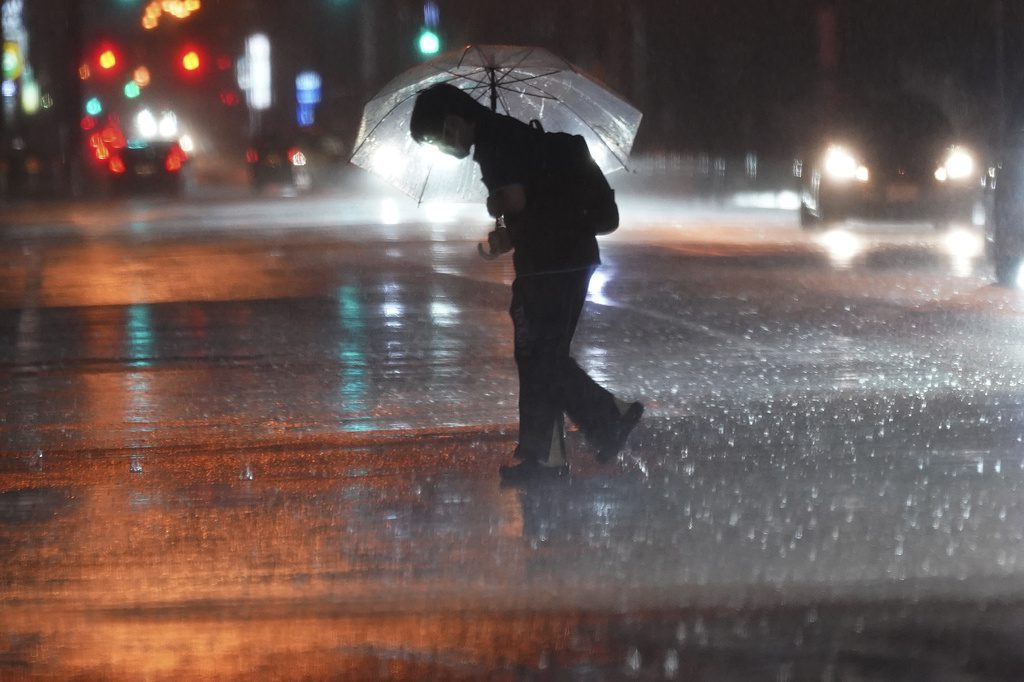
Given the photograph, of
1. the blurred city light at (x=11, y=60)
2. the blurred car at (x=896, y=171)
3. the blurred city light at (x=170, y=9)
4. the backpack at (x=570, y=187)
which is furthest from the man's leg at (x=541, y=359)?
the blurred city light at (x=11, y=60)

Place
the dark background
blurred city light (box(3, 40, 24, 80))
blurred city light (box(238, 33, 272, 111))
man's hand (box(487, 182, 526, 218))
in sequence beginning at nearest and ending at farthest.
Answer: man's hand (box(487, 182, 526, 218)) < the dark background < blurred city light (box(3, 40, 24, 80)) < blurred city light (box(238, 33, 272, 111))

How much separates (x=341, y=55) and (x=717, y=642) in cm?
7999

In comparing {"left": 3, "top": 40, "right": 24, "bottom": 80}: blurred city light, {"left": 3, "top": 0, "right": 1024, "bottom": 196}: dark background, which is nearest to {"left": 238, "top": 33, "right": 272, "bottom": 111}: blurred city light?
{"left": 3, "top": 0, "right": 1024, "bottom": 196}: dark background

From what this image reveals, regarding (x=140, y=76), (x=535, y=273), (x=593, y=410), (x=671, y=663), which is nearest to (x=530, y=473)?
(x=593, y=410)

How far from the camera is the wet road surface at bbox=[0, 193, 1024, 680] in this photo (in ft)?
16.9

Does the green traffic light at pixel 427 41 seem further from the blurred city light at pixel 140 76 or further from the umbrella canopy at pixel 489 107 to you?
the blurred city light at pixel 140 76

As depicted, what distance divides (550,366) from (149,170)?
35.1 m

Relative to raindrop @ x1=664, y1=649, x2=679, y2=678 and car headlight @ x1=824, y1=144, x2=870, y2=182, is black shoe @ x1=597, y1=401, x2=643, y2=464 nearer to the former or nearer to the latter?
raindrop @ x1=664, y1=649, x2=679, y2=678

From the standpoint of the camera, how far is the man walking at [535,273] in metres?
6.88

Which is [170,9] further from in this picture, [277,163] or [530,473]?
Result: [530,473]

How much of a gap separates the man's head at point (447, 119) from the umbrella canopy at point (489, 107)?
3.33 ft

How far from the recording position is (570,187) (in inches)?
271

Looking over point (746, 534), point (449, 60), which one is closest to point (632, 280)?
point (449, 60)

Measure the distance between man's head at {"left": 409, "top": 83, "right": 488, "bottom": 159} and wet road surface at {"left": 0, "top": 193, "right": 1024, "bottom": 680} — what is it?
4.99 feet
